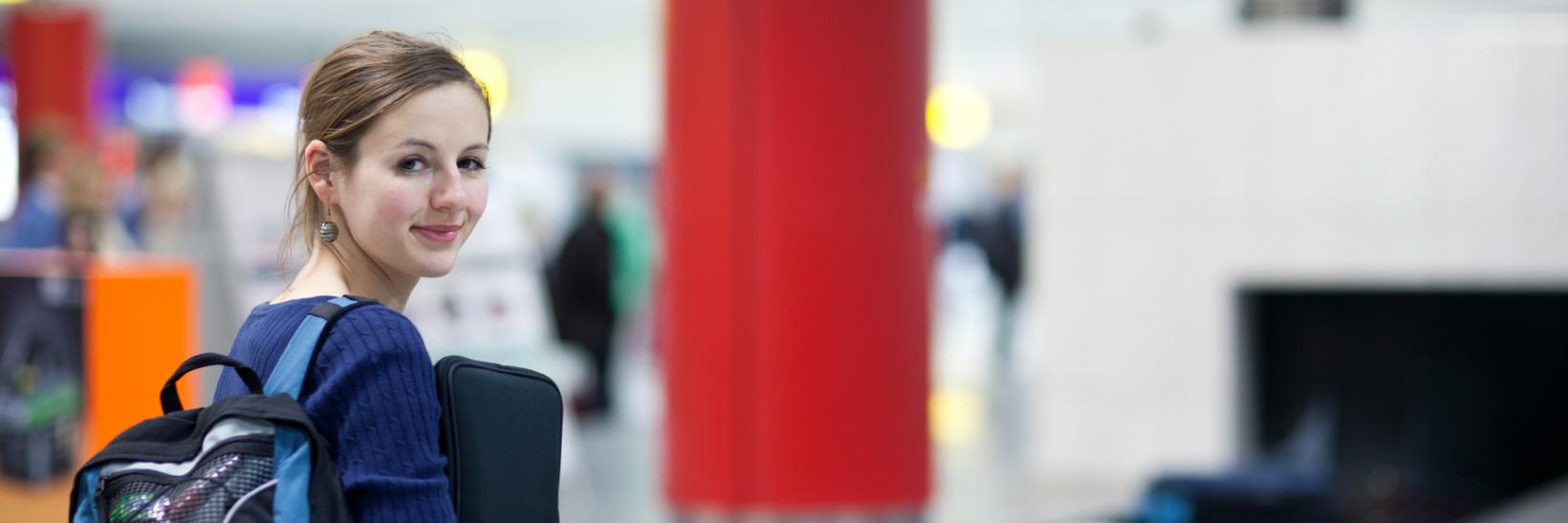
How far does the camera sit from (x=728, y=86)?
18.4ft

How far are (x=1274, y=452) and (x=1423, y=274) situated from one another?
1.13 metres

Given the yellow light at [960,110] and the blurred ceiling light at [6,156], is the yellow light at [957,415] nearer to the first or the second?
the yellow light at [960,110]

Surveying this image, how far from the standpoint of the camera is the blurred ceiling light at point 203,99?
18734 mm

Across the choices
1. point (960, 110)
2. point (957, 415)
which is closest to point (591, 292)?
point (957, 415)

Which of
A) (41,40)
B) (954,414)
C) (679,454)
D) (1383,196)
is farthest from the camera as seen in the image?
(41,40)

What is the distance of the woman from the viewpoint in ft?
3.91

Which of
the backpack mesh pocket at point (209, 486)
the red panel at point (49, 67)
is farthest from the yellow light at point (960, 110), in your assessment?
the backpack mesh pocket at point (209, 486)

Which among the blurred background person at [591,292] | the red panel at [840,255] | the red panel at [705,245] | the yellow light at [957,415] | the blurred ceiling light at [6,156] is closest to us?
the red panel at [840,255]

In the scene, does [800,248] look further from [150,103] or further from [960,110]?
[150,103]

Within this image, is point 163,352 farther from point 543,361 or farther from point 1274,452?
point 1274,452

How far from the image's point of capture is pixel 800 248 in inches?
222

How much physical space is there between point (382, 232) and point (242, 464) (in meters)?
0.19

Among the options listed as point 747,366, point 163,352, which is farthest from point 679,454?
point 163,352

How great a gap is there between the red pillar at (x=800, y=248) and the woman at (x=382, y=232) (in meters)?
4.30
